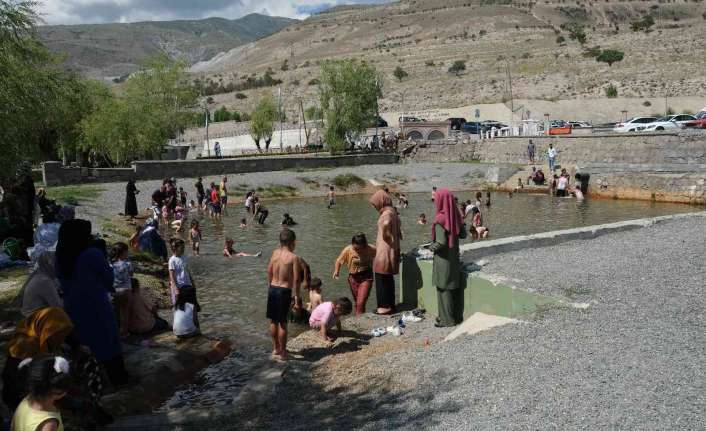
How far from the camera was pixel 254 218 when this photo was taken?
24.5 meters

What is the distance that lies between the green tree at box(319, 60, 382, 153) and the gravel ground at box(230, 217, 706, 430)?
39.3 meters

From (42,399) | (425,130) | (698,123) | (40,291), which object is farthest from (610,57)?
(42,399)

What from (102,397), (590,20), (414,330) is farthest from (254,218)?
(590,20)

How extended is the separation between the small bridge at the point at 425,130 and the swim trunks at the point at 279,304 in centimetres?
4704

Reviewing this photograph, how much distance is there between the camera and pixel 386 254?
10367 mm

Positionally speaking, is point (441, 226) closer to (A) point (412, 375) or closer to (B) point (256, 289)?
(A) point (412, 375)

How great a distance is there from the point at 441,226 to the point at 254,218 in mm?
16402

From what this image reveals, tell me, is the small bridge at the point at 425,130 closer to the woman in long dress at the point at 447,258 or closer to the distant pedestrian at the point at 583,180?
the distant pedestrian at the point at 583,180

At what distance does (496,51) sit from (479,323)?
339ft

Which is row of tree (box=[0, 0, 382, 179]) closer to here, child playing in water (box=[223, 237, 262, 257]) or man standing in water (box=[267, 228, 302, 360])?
child playing in water (box=[223, 237, 262, 257])

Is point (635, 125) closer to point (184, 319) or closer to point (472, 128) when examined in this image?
point (472, 128)

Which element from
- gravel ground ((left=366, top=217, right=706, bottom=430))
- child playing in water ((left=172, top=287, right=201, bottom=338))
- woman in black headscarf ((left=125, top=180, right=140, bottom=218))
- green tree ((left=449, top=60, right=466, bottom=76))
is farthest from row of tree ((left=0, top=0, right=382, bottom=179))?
green tree ((left=449, top=60, right=466, bottom=76))

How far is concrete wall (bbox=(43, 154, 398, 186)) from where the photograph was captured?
31906 millimetres

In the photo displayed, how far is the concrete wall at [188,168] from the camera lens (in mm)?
31906
